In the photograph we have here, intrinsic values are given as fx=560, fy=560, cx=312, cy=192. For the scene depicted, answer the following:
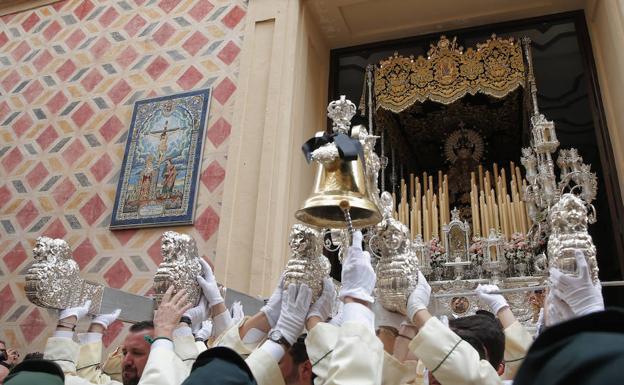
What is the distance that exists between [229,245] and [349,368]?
323cm

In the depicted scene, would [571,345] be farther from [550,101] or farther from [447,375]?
[550,101]

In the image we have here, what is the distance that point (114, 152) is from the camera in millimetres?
6293

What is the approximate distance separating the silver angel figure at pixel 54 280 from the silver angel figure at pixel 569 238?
2370 millimetres

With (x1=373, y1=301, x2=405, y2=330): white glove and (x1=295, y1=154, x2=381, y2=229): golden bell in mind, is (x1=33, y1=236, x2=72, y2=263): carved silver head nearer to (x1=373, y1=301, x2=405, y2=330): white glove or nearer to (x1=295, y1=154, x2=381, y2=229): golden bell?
(x1=295, y1=154, x2=381, y2=229): golden bell

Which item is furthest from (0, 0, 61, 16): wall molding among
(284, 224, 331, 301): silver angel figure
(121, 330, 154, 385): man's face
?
(284, 224, 331, 301): silver angel figure

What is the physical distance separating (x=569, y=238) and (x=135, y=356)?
2377 mm

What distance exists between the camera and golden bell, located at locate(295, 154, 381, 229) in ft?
7.67

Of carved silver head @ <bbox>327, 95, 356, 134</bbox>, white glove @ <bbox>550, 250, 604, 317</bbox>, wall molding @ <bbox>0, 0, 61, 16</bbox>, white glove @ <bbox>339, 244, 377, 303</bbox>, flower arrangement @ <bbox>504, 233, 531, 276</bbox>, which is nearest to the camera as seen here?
white glove @ <bbox>550, 250, 604, 317</bbox>

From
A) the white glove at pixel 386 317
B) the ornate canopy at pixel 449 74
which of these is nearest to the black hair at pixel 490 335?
the white glove at pixel 386 317

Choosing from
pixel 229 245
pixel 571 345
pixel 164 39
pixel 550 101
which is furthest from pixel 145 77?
pixel 571 345

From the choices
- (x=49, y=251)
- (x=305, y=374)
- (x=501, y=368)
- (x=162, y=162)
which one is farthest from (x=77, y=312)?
(x=162, y=162)

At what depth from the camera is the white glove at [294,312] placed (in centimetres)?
236

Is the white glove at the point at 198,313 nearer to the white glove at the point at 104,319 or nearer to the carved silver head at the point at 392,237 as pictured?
the white glove at the point at 104,319

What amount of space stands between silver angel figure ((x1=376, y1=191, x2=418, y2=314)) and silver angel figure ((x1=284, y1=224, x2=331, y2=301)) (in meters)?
0.26
